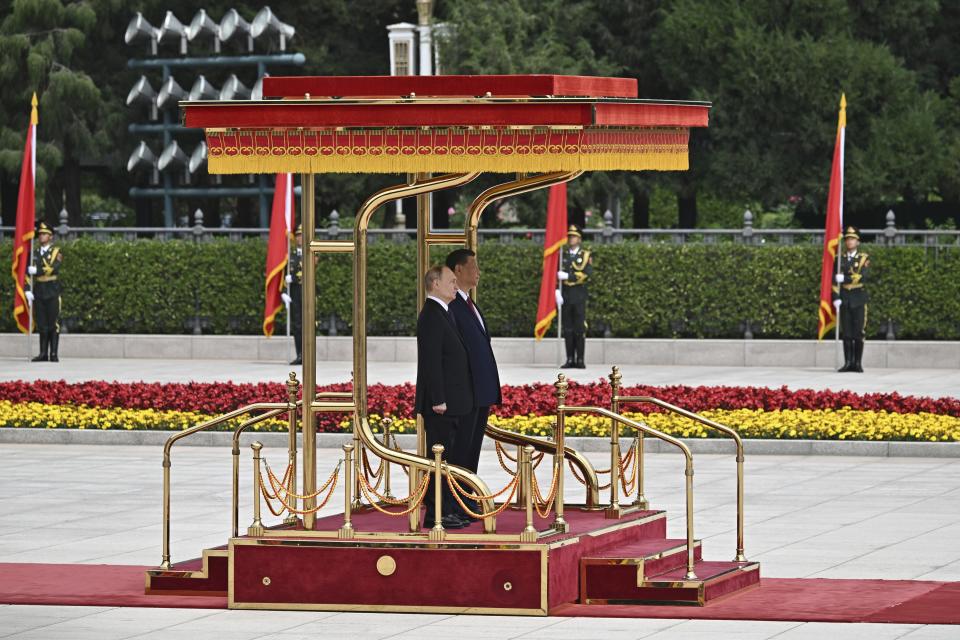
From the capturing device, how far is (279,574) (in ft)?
37.2

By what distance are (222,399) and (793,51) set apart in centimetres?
1761

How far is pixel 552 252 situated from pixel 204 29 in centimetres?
1007

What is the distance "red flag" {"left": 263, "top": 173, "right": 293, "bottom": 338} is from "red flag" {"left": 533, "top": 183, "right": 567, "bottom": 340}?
347cm

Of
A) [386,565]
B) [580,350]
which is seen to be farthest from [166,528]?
[580,350]

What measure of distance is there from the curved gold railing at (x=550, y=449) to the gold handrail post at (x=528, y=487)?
9cm

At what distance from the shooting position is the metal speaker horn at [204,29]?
115 ft

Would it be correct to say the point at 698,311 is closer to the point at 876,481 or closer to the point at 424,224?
the point at 876,481

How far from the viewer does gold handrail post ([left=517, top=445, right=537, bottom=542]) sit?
11.0 meters

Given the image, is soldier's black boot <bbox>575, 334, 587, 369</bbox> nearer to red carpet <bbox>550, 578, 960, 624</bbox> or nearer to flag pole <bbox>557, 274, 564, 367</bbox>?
flag pole <bbox>557, 274, 564, 367</bbox>

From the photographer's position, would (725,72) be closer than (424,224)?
No

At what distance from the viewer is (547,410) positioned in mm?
19750

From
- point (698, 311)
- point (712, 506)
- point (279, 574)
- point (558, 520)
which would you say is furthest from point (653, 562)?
point (698, 311)

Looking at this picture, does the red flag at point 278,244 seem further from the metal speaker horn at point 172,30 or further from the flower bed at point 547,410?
the metal speaker horn at point 172,30

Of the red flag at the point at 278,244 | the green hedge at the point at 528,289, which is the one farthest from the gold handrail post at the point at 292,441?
the green hedge at the point at 528,289
